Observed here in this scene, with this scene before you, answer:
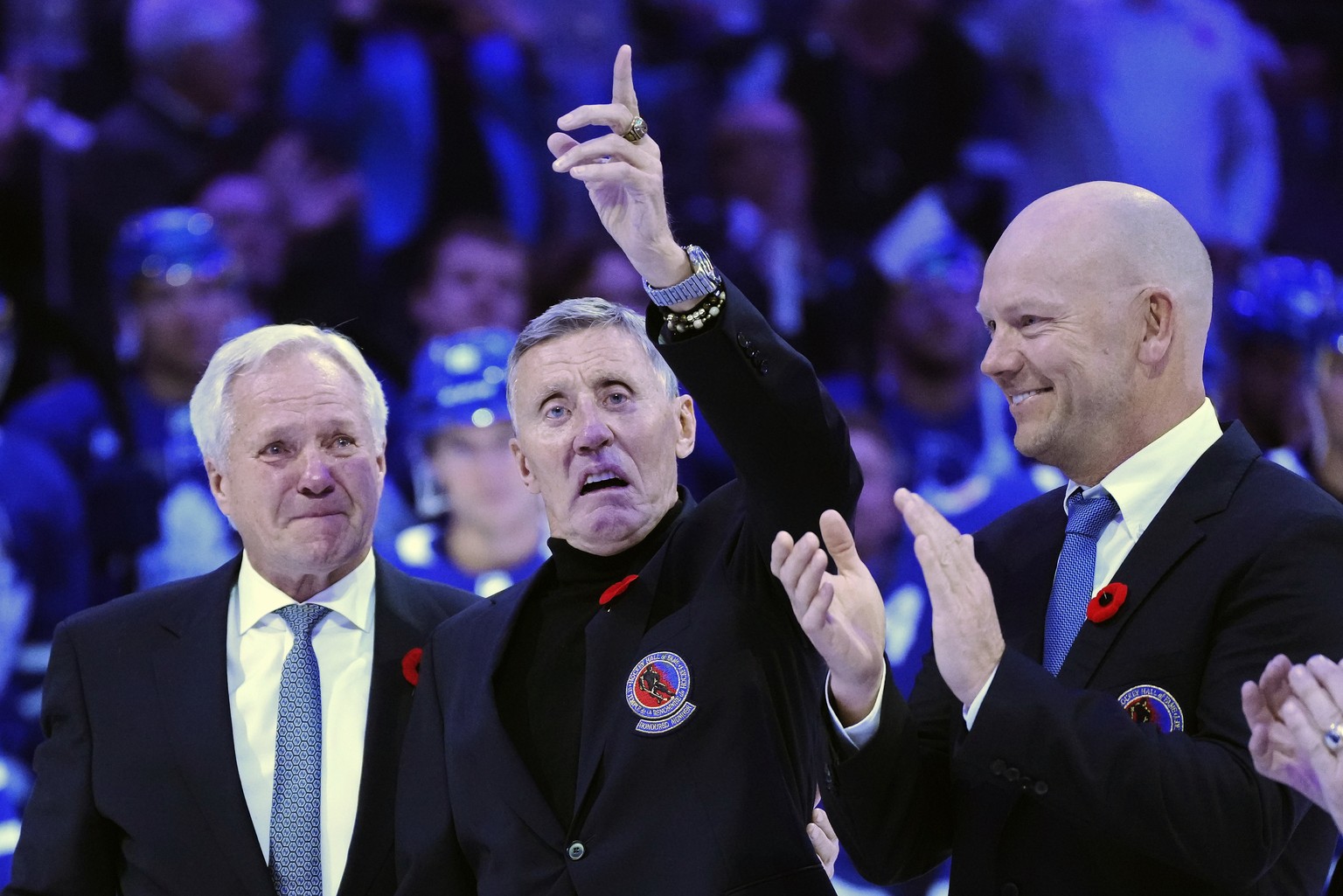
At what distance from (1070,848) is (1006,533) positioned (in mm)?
600

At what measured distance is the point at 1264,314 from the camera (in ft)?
20.6

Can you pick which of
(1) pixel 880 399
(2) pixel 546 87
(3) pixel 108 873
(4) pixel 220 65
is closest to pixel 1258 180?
(1) pixel 880 399

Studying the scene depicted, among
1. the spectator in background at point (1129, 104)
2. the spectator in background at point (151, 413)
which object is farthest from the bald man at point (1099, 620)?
the spectator in background at point (1129, 104)

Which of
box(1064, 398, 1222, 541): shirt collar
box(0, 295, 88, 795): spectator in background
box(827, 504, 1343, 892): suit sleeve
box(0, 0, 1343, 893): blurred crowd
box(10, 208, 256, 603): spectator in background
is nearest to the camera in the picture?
box(827, 504, 1343, 892): suit sleeve

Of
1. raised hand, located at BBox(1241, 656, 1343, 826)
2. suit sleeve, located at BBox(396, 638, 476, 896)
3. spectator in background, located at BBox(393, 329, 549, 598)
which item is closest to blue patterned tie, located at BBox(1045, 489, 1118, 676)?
raised hand, located at BBox(1241, 656, 1343, 826)

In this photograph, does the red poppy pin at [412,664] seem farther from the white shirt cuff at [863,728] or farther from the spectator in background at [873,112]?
the spectator in background at [873,112]

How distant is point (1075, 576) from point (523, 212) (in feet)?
13.5

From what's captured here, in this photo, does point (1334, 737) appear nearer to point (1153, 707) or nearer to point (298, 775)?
point (1153, 707)

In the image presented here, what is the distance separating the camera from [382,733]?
283 centimetres

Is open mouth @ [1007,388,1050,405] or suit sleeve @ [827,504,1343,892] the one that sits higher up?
open mouth @ [1007,388,1050,405]

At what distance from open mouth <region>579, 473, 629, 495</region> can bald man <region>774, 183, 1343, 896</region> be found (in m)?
0.52

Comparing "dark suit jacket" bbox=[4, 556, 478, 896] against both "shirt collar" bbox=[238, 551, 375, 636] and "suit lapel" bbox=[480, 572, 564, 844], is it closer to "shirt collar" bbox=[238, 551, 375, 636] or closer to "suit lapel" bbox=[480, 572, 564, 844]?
"shirt collar" bbox=[238, 551, 375, 636]

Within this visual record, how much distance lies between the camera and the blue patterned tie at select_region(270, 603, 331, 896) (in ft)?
8.90

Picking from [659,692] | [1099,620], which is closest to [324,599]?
[659,692]
